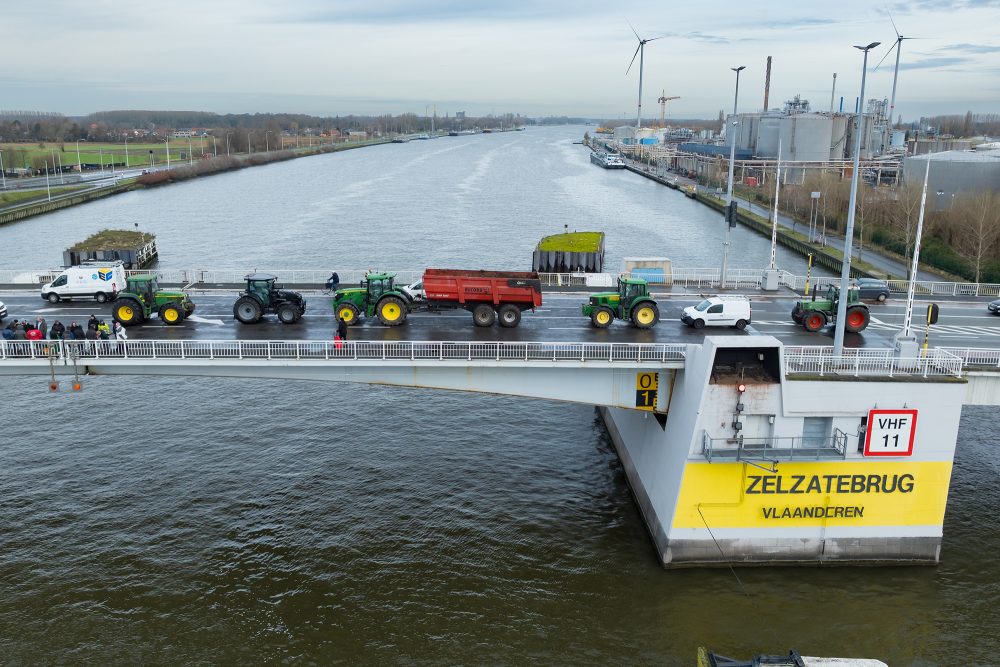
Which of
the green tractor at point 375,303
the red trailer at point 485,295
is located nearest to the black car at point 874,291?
the red trailer at point 485,295

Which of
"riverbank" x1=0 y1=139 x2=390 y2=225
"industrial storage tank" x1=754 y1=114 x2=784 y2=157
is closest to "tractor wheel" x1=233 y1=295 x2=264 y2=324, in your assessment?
"riverbank" x1=0 y1=139 x2=390 y2=225

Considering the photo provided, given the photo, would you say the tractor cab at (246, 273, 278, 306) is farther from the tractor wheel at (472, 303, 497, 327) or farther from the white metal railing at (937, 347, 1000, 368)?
the white metal railing at (937, 347, 1000, 368)

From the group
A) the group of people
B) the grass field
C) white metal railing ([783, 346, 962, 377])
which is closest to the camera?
white metal railing ([783, 346, 962, 377])

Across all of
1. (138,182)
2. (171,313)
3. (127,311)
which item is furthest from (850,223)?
(138,182)

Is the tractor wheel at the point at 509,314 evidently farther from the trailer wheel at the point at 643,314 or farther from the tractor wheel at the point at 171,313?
the tractor wheel at the point at 171,313

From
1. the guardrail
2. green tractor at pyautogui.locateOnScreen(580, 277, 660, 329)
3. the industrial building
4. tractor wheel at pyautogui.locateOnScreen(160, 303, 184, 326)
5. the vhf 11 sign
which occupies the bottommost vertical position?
the guardrail

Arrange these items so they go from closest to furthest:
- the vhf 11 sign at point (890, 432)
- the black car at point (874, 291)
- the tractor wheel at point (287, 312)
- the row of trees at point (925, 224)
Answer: the vhf 11 sign at point (890, 432) → the tractor wheel at point (287, 312) → the black car at point (874, 291) → the row of trees at point (925, 224)

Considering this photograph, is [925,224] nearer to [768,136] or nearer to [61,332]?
[61,332]

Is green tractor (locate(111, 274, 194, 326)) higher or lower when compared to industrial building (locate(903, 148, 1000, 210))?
lower
